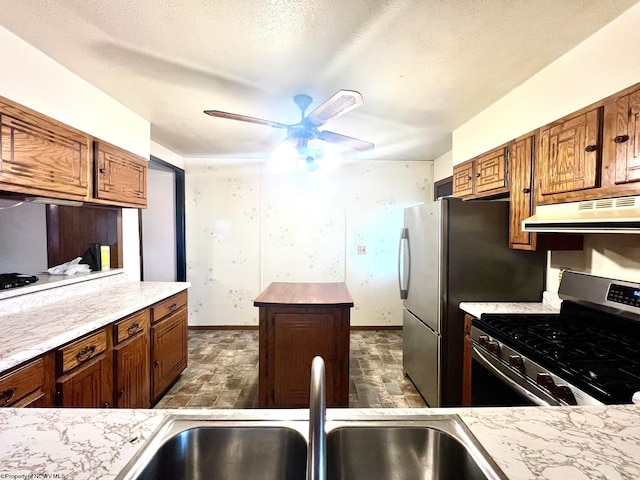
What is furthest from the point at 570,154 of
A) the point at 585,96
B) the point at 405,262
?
the point at 405,262

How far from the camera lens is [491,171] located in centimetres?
241

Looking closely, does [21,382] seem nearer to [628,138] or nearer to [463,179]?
[628,138]

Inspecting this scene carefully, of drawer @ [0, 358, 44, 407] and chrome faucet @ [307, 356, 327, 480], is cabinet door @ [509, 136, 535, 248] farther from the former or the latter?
drawer @ [0, 358, 44, 407]

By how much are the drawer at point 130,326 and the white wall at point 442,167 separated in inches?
137

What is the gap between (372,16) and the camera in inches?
57.7

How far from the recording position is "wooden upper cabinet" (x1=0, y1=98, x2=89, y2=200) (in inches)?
61.5

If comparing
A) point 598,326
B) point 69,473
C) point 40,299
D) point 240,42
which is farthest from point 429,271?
point 40,299

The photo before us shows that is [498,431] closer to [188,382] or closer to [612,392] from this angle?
[612,392]

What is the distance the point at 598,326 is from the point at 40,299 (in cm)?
327

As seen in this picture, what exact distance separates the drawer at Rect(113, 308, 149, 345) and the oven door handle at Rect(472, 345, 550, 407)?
2162mm

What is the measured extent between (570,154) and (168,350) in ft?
9.93

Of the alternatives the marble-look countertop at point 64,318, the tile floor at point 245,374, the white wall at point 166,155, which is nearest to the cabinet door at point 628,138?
the tile floor at point 245,374

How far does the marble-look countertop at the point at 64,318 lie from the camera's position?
4.27 ft

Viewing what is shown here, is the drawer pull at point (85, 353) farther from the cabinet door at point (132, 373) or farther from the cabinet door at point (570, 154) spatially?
the cabinet door at point (570, 154)
